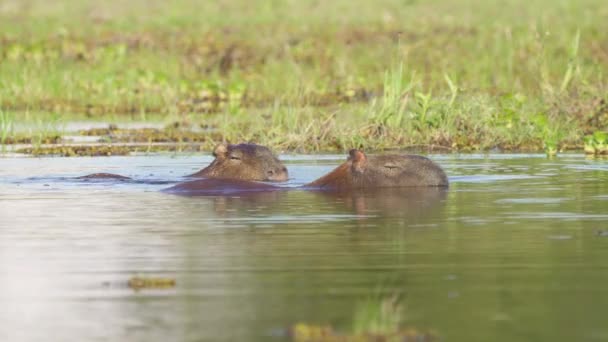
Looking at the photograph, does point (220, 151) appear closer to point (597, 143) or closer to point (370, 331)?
point (597, 143)

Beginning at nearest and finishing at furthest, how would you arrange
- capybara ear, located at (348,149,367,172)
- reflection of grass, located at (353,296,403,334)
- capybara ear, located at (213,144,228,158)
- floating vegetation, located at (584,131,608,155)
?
reflection of grass, located at (353,296,403,334)
capybara ear, located at (348,149,367,172)
capybara ear, located at (213,144,228,158)
floating vegetation, located at (584,131,608,155)

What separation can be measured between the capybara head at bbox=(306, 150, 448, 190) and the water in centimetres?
35

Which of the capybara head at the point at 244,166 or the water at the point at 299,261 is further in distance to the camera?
the capybara head at the point at 244,166

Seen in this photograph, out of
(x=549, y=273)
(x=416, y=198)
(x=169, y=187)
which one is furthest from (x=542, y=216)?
(x=169, y=187)

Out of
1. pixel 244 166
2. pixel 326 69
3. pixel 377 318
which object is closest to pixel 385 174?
pixel 244 166

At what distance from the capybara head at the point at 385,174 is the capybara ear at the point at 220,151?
60.2 inches

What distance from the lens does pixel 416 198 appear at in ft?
39.1

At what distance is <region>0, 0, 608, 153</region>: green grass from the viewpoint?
18.1m

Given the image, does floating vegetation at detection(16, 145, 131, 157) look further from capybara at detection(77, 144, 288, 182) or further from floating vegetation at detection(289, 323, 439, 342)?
floating vegetation at detection(289, 323, 439, 342)

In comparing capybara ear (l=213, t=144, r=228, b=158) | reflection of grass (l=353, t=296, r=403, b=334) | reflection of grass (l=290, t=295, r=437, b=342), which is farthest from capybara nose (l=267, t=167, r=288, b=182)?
reflection of grass (l=290, t=295, r=437, b=342)

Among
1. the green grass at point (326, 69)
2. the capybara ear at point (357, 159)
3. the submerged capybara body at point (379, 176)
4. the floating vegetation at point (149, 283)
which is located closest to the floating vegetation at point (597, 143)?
the green grass at point (326, 69)

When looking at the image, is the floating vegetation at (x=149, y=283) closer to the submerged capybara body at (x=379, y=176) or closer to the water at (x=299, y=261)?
the water at (x=299, y=261)

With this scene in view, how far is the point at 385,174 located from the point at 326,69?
18.3 metres

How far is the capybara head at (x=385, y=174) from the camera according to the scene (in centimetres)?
1277
